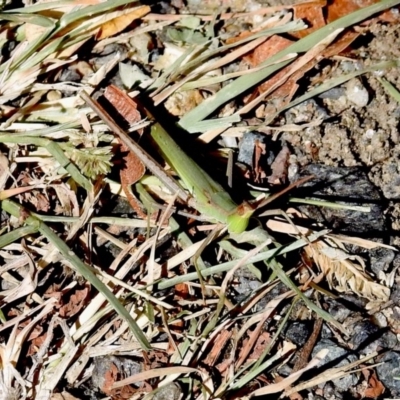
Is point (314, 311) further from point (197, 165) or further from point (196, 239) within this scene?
point (197, 165)

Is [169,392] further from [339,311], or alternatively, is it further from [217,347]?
[339,311]

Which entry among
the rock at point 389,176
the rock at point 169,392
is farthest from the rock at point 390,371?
the rock at point 169,392

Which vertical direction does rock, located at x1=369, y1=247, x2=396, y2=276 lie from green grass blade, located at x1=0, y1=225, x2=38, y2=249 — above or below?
below

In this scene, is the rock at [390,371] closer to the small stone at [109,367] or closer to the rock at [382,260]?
the rock at [382,260]

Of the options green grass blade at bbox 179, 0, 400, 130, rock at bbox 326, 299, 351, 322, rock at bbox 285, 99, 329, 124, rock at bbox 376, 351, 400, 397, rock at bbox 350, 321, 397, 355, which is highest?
green grass blade at bbox 179, 0, 400, 130

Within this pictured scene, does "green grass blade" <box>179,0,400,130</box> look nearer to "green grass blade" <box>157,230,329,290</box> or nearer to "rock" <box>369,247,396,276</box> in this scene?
"green grass blade" <box>157,230,329,290</box>

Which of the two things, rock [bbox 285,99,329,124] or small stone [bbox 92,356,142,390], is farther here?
rock [bbox 285,99,329,124]

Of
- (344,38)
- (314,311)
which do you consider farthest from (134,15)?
(314,311)

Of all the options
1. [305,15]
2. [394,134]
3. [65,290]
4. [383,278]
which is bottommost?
[383,278]

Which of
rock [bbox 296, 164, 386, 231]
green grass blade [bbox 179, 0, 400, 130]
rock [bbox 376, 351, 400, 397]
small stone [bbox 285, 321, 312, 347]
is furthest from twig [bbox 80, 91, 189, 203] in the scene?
rock [bbox 376, 351, 400, 397]
